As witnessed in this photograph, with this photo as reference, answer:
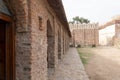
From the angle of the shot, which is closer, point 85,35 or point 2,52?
point 2,52

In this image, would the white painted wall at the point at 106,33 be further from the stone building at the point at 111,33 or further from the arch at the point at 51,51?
the arch at the point at 51,51

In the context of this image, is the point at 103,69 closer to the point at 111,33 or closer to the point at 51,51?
the point at 51,51

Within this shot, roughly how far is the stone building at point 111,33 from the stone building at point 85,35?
248cm

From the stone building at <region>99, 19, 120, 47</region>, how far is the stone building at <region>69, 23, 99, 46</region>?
97.5 inches

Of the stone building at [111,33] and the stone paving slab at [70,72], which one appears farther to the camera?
the stone building at [111,33]

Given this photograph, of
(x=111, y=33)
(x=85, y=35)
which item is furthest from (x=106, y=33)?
(x=85, y=35)

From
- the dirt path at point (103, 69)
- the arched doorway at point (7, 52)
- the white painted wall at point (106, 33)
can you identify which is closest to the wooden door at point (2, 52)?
the arched doorway at point (7, 52)

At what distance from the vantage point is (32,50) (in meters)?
4.49

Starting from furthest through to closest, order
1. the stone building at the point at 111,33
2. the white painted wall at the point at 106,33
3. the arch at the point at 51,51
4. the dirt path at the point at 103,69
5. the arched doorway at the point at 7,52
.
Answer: the white painted wall at the point at 106,33, the stone building at the point at 111,33, the dirt path at the point at 103,69, the arch at the point at 51,51, the arched doorway at the point at 7,52

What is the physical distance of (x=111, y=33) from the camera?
36.1 metres

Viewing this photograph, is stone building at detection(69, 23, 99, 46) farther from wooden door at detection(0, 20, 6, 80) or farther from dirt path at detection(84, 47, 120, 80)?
wooden door at detection(0, 20, 6, 80)

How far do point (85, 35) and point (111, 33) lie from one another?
4.40 meters

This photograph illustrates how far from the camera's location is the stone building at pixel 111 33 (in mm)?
33666

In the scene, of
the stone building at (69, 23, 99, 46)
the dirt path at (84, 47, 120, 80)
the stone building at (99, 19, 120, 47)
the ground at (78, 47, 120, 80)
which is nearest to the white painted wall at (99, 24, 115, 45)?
the stone building at (99, 19, 120, 47)
